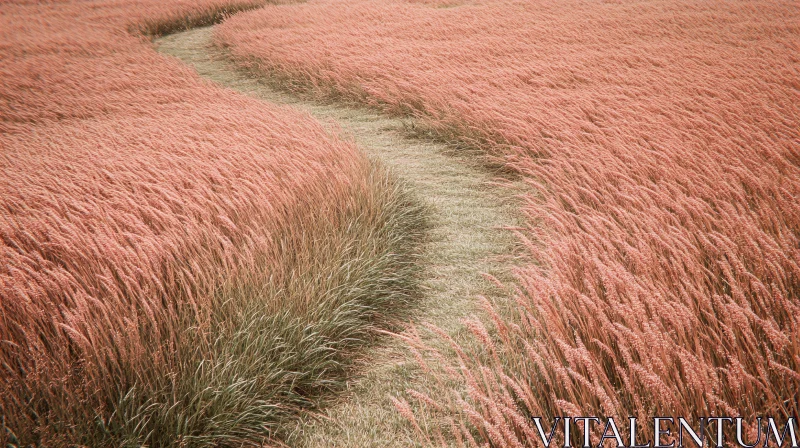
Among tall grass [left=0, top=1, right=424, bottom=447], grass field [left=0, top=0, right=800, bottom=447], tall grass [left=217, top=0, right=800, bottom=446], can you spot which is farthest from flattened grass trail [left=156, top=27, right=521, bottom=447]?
tall grass [left=217, top=0, right=800, bottom=446]

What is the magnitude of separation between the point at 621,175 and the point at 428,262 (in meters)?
1.52

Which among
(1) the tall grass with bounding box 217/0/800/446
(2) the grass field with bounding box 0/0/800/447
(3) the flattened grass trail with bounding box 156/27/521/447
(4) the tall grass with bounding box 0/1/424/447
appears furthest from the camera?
(3) the flattened grass trail with bounding box 156/27/521/447

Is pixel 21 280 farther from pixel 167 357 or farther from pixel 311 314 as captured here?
pixel 311 314

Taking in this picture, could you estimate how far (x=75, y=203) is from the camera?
3.02m

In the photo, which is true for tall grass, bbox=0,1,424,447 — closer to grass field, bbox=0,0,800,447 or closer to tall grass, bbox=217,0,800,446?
grass field, bbox=0,0,800,447

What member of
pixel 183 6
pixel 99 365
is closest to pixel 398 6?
pixel 183 6

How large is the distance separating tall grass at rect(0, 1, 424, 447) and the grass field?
22mm

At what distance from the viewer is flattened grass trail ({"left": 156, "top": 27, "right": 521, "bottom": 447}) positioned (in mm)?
2273

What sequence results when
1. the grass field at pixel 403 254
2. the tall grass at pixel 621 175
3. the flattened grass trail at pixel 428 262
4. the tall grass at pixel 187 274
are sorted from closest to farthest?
the tall grass at pixel 621 175 < the grass field at pixel 403 254 < the tall grass at pixel 187 274 < the flattened grass trail at pixel 428 262

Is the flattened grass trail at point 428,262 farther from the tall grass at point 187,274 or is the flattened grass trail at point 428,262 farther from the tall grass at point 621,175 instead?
the tall grass at point 621,175

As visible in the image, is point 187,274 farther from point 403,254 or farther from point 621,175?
point 621,175

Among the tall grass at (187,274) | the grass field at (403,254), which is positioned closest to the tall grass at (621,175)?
the grass field at (403,254)

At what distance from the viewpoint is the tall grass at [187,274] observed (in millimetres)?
2035

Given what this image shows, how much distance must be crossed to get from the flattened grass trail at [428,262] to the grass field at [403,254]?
0.13 feet
